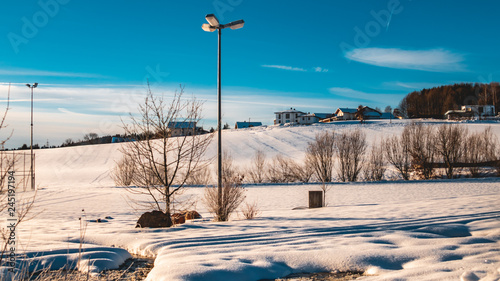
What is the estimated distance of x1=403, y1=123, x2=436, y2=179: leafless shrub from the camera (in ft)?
115

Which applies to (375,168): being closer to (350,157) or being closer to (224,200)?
(350,157)

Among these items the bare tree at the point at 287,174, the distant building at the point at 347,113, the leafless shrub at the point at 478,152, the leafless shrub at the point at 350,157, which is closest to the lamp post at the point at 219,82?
the bare tree at the point at 287,174

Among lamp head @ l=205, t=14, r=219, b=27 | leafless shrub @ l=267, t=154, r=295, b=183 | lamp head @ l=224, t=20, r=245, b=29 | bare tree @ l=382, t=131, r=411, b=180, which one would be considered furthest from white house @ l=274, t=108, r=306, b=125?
lamp head @ l=205, t=14, r=219, b=27

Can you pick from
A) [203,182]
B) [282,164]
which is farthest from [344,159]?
[203,182]

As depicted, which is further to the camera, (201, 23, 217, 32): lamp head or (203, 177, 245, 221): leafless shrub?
(203, 177, 245, 221): leafless shrub

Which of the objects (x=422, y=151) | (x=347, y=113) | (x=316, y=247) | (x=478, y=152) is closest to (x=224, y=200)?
(x=316, y=247)

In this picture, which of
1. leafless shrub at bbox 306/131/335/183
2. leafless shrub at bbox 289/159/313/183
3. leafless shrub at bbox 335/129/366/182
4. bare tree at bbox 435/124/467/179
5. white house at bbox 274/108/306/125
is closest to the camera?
bare tree at bbox 435/124/467/179

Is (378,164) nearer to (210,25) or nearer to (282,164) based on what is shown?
(282,164)

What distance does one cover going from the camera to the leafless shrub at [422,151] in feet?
115

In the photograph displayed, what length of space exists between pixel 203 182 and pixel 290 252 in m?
29.8

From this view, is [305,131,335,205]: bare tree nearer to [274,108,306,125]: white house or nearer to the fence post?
the fence post

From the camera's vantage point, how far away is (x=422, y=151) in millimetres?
35438

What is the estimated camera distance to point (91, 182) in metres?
43.7

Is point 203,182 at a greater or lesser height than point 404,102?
lesser
